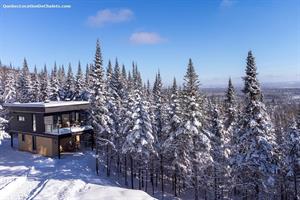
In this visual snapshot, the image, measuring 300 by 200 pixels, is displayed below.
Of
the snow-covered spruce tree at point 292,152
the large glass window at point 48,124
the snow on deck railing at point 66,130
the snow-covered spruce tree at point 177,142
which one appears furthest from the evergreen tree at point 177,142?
the large glass window at point 48,124

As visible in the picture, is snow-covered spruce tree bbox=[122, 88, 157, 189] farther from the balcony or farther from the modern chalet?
the modern chalet

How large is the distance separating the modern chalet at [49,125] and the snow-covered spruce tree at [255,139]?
1970 cm

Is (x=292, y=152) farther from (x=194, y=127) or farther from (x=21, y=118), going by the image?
(x=21, y=118)

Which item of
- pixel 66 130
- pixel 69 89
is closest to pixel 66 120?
pixel 66 130

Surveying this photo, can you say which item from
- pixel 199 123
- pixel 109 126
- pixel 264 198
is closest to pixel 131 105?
pixel 109 126

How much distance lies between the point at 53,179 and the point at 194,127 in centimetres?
1377

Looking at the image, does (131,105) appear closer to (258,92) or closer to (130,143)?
(130,143)

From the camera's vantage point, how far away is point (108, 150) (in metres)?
36.3

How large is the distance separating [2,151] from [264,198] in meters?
32.0

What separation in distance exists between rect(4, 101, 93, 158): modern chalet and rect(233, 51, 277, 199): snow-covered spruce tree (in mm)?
19705

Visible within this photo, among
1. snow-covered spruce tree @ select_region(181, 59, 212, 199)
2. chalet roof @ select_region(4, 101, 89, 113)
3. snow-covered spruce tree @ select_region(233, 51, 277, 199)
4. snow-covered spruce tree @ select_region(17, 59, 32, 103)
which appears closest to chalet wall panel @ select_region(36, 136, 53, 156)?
chalet roof @ select_region(4, 101, 89, 113)

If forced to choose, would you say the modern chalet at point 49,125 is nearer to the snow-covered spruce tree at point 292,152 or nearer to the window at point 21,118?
the window at point 21,118

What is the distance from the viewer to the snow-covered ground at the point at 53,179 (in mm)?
19578

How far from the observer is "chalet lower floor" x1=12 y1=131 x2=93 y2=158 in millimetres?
31938
